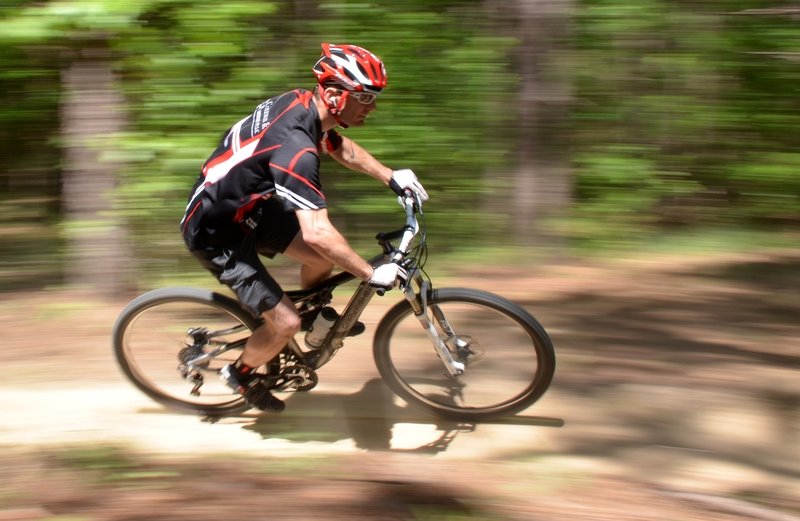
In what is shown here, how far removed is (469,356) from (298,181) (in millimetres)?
1495

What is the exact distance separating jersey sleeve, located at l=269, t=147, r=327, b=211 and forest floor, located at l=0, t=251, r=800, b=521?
4.53 ft

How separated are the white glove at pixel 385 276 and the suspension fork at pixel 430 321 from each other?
0.21 meters

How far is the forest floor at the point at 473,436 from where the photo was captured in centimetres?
339

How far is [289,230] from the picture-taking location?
3936mm

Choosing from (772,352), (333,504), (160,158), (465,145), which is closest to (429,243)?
(465,145)

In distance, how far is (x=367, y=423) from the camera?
4.28 metres

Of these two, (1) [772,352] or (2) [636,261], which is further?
(2) [636,261]

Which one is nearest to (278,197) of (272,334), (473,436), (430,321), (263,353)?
(272,334)

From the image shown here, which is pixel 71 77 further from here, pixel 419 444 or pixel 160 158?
pixel 419 444

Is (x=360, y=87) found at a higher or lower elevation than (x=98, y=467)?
higher

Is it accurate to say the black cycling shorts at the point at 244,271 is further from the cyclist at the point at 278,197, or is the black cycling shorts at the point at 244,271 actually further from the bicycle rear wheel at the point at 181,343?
the bicycle rear wheel at the point at 181,343

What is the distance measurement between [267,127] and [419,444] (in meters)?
1.94

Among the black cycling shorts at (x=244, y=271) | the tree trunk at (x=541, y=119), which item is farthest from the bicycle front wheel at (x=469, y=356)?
the tree trunk at (x=541, y=119)

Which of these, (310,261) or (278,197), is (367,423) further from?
(278,197)
